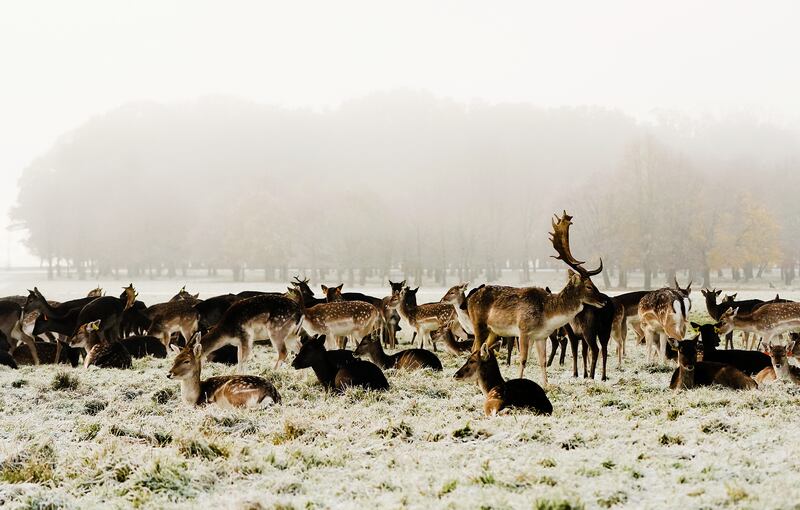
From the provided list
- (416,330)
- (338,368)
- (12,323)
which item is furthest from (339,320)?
(12,323)

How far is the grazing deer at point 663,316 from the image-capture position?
11281mm

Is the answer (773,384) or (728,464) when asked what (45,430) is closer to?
(728,464)

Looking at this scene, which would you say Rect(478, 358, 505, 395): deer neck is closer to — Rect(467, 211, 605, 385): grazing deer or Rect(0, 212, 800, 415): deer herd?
Rect(0, 212, 800, 415): deer herd

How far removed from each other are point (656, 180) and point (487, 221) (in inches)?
690

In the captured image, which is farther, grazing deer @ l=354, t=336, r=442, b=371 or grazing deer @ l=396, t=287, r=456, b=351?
grazing deer @ l=396, t=287, r=456, b=351

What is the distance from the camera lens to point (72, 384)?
29.9 ft

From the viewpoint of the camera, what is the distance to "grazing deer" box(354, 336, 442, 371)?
1093cm

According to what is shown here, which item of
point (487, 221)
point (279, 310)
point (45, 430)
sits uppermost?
point (487, 221)

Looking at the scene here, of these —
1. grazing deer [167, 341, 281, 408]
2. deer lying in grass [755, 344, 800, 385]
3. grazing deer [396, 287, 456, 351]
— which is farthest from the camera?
grazing deer [396, 287, 456, 351]

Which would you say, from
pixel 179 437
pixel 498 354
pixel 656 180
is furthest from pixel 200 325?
pixel 656 180

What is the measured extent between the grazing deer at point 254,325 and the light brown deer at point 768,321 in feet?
25.1

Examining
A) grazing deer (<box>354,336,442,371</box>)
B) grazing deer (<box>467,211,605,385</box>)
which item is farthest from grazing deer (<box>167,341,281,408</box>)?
grazing deer (<box>467,211,605,385</box>)

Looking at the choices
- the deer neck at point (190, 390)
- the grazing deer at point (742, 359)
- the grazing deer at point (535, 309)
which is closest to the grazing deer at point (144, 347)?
the deer neck at point (190, 390)

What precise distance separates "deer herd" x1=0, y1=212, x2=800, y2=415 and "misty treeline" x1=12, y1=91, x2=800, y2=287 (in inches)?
1229
